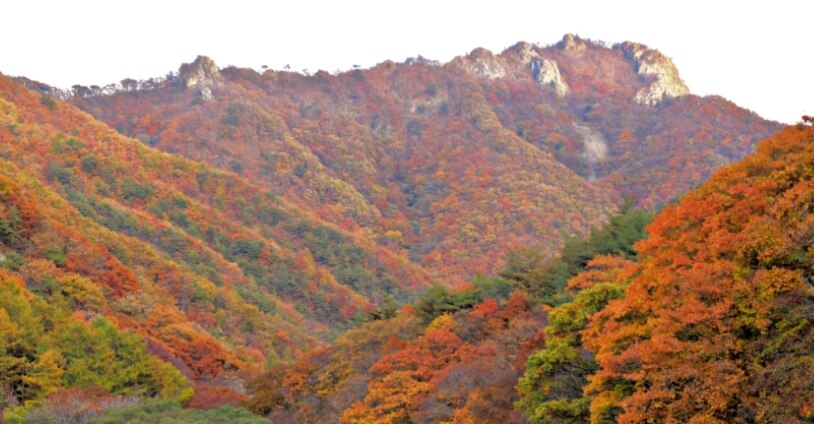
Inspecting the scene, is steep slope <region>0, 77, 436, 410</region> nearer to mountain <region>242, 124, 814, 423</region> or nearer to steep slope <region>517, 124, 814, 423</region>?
mountain <region>242, 124, 814, 423</region>

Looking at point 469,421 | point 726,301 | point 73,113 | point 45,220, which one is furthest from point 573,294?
point 73,113

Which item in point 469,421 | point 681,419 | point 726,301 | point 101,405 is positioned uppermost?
point 726,301

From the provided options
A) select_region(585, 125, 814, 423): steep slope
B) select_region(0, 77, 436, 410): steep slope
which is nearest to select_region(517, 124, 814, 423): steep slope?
select_region(585, 125, 814, 423): steep slope

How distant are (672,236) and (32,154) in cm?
12321

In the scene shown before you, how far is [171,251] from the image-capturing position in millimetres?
120438

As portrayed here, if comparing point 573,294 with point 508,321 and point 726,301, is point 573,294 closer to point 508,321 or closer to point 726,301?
point 508,321

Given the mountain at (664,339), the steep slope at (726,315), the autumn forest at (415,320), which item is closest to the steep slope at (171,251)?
the autumn forest at (415,320)

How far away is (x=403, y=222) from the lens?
199000mm

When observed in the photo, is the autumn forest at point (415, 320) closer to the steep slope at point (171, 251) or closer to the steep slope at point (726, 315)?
the steep slope at point (726, 315)

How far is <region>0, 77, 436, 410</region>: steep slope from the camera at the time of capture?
7556cm

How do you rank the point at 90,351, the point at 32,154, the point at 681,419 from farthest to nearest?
the point at 32,154
the point at 90,351
the point at 681,419

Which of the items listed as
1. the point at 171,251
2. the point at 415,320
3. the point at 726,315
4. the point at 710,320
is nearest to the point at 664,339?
the point at 710,320

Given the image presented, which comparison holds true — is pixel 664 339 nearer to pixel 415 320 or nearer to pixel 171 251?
pixel 415 320

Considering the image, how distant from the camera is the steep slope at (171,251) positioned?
75562mm
